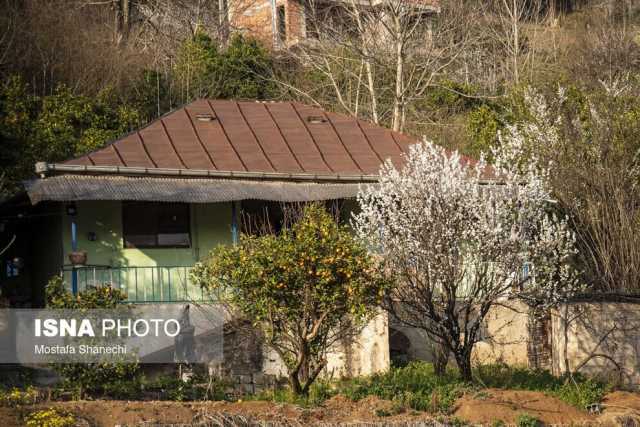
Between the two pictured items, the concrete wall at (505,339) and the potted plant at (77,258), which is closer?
the potted plant at (77,258)

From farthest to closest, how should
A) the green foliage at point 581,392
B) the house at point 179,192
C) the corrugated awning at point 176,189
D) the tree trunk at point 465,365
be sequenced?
1. the house at point 179,192
2. the corrugated awning at point 176,189
3. the tree trunk at point 465,365
4. the green foliage at point 581,392

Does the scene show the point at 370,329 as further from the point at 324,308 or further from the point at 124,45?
the point at 124,45

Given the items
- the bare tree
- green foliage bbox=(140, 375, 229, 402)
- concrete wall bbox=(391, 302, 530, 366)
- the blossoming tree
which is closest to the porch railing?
green foliage bbox=(140, 375, 229, 402)

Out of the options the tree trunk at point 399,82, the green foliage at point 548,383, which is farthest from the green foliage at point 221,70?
the green foliage at point 548,383

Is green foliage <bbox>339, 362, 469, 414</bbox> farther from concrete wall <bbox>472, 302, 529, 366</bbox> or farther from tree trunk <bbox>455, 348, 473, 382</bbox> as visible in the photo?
concrete wall <bbox>472, 302, 529, 366</bbox>

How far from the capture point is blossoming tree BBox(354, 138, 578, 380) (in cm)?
1394

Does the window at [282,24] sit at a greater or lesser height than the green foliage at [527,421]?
greater

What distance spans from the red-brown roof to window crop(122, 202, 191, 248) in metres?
0.93

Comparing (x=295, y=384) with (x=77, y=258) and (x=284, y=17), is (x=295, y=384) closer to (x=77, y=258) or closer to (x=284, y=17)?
(x=77, y=258)

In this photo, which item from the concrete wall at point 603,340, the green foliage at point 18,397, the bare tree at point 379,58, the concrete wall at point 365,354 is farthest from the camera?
the bare tree at point 379,58

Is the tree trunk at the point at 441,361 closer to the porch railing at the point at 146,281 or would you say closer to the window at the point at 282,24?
the porch railing at the point at 146,281

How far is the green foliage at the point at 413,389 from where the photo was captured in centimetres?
1296

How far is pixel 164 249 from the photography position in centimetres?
1770

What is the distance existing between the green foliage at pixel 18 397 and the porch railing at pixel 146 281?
4.29 metres
